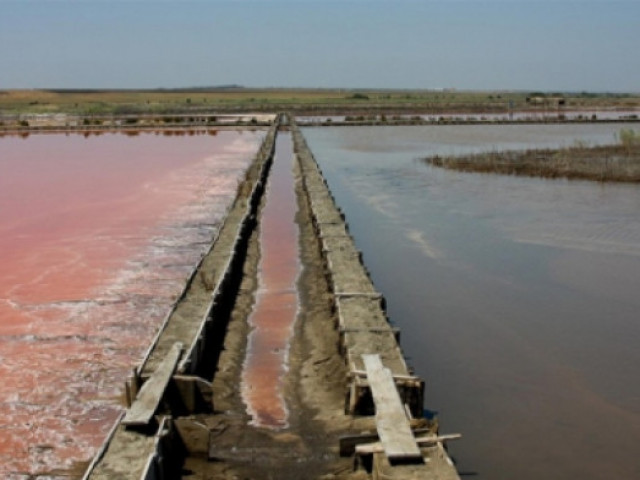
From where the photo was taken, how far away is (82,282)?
876 cm

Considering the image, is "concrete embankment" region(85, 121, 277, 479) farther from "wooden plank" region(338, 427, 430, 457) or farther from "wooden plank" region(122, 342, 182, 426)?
"wooden plank" region(338, 427, 430, 457)

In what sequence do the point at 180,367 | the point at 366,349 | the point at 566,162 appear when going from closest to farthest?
the point at 180,367, the point at 366,349, the point at 566,162

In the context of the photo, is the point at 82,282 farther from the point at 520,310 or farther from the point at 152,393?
the point at 520,310

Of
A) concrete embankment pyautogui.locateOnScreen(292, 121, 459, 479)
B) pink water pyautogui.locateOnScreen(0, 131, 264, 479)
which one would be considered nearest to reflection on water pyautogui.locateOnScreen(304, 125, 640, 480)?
concrete embankment pyautogui.locateOnScreen(292, 121, 459, 479)

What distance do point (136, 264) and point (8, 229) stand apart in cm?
361

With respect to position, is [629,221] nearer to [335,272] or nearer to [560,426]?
[335,272]

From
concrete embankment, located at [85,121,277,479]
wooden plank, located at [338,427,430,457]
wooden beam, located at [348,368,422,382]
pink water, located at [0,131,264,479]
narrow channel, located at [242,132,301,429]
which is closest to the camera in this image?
concrete embankment, located at [85,121,277,479]

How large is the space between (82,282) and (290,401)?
413 cm

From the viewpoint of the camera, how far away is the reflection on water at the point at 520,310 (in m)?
4.95

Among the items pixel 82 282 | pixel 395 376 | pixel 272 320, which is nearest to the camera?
pixel 395 376

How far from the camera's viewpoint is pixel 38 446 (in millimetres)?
4832

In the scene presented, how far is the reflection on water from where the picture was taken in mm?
4945

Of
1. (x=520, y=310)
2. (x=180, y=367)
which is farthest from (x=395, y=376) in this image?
(x=520, y=310)

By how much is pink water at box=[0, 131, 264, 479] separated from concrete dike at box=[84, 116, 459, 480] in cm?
45
